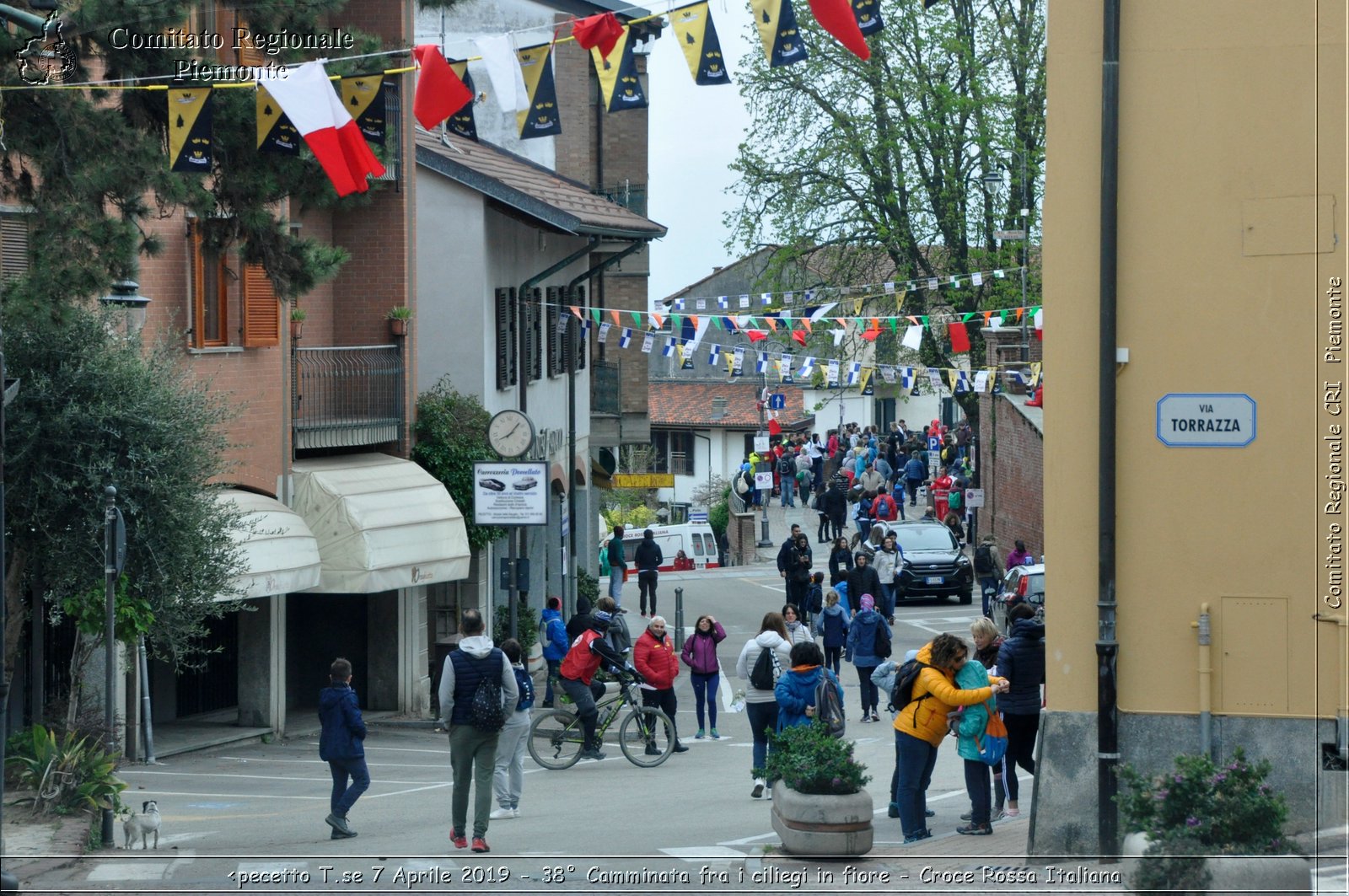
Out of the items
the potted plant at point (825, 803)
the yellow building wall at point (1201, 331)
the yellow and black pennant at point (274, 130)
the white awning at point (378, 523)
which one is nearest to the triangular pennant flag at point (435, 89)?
the yellow and black pennant at point (274, 130)

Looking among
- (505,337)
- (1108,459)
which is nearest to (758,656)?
(1108,459)

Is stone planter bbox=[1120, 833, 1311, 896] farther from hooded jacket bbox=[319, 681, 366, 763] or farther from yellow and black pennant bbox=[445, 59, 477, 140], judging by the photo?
yellow and black pennant bbox=[445, 59, 477, 140]

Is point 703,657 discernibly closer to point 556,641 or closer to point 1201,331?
point 556,641

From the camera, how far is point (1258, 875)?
26.0 feet

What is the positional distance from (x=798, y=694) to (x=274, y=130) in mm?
6256

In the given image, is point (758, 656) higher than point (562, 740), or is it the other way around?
point (758, 656)

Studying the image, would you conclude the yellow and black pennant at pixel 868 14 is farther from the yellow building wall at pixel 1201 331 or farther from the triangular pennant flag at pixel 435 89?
the triangular pennant flag at pixel 435 89

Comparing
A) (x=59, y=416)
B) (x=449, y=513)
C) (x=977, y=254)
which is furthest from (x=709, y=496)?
(x=59, y=416)

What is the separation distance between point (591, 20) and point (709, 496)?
5525 cm

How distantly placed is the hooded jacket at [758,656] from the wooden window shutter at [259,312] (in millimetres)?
7644

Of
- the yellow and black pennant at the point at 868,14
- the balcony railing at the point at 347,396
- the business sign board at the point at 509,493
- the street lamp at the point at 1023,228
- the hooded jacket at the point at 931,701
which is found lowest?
the hooded jacket at the point at 931,701

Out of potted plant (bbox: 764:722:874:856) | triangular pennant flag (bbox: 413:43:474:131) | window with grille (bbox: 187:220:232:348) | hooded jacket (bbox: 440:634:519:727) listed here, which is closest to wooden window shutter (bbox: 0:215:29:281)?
window with grille (bbox: 187:220:232:348)

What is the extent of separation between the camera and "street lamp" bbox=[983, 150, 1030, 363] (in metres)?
36.5

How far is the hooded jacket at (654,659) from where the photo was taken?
1728cm
